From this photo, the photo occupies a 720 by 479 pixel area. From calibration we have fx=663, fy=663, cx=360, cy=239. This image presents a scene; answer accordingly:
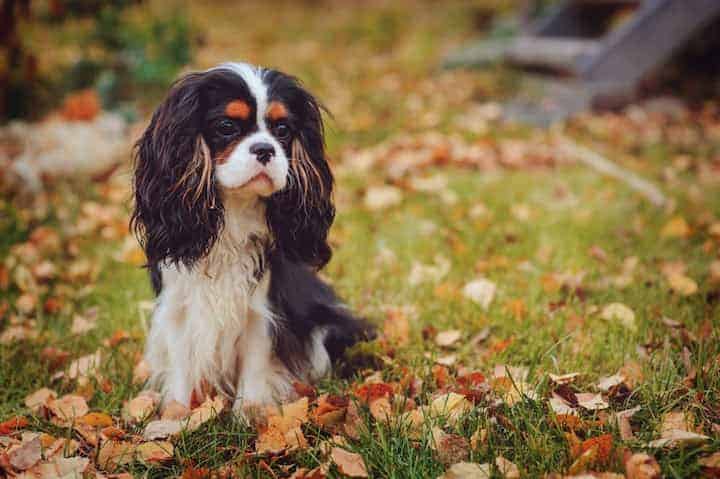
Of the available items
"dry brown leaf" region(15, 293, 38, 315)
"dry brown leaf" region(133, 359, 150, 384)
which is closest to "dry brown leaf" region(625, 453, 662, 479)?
"dry brown leaf" region(133, 359, 150, 384)

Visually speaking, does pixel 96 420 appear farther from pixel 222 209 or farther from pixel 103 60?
pixel 103 60

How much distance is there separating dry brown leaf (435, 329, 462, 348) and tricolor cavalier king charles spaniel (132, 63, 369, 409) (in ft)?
1.30

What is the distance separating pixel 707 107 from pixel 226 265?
5.46m

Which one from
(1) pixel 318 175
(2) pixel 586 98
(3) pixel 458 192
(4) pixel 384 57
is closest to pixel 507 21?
(4) pixel 384 57

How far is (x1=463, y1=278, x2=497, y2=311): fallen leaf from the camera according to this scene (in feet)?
10.1

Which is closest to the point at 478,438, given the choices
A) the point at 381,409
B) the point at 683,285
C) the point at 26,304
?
the point at 381,409

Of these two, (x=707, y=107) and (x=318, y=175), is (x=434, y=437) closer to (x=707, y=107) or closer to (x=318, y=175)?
(x=318, y=175)

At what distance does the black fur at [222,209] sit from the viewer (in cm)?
220

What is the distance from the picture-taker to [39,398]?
2.45 m

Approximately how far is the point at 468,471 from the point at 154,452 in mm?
962

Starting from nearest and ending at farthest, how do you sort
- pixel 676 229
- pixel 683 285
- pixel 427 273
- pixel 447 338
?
1. pixel 447 338
2. pixel 683 285
3. pixel 427 273
4. pixel 676 229

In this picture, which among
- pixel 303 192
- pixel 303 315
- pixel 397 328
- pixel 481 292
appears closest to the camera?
pixel 303 192

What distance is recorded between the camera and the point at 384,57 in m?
10.2

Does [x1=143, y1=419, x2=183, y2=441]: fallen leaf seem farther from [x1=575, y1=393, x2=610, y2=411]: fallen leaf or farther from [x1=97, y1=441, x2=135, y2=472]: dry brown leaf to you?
[x1=575, y1=393, x2=610, y2=411]: fallen leaf
